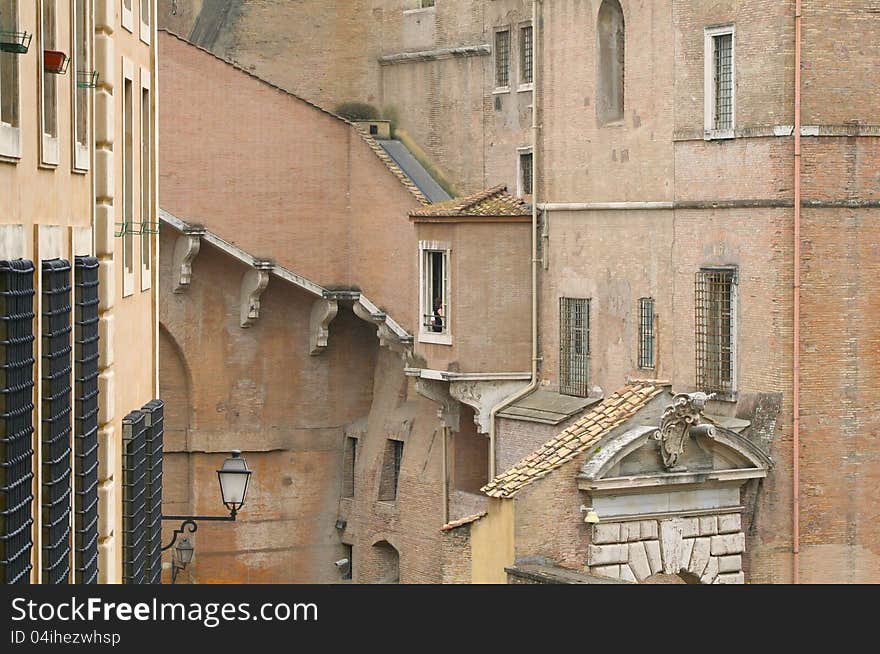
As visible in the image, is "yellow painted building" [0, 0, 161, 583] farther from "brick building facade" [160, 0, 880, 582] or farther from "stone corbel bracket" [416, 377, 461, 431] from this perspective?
"stone corbel bracket" [416, 377, 461, 431]

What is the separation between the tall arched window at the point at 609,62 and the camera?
32.9 meters

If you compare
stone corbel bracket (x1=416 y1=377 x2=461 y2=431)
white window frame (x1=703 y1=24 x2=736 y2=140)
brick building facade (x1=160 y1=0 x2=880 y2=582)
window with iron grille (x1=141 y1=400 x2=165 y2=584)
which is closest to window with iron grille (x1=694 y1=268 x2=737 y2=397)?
brick building facade (x1=160 y1=0 x2=880 y2=582)

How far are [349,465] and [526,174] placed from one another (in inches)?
297

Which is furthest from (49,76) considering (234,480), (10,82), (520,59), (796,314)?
(520,59)

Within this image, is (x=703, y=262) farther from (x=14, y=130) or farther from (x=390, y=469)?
(x=14, y=130)

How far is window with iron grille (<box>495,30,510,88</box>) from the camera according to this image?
127ft

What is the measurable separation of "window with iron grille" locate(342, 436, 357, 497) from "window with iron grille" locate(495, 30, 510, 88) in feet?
24.9

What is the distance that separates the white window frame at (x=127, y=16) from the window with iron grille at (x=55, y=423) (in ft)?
16.9

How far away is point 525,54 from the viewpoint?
3800 cm

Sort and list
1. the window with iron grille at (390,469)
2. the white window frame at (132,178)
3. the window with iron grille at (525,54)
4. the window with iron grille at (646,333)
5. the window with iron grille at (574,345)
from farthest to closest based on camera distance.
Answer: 1. the window with iron grille at (390,469)
2. the window with iron grille at (525,54)
3. the window with iron grille at (574,345)
4. the window with iron grille at (646,333)
5. the white window frame at (132,178)

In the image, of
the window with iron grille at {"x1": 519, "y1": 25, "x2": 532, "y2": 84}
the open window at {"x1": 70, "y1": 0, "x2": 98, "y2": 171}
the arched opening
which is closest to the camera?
the open window at {"x1": 70, "y1": 0, "x2": 98, "y2": 171}

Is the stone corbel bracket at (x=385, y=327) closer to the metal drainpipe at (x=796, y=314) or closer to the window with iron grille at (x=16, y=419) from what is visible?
the metal drainpipe at (x=796, y=314)

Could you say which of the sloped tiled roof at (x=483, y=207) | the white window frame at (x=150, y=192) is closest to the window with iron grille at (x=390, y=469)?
the sloped tiled roof at (x=483, y=207)

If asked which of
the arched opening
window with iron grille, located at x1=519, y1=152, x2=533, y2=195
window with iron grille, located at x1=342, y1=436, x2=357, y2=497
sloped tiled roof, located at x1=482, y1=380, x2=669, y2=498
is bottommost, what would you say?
the arched opening
